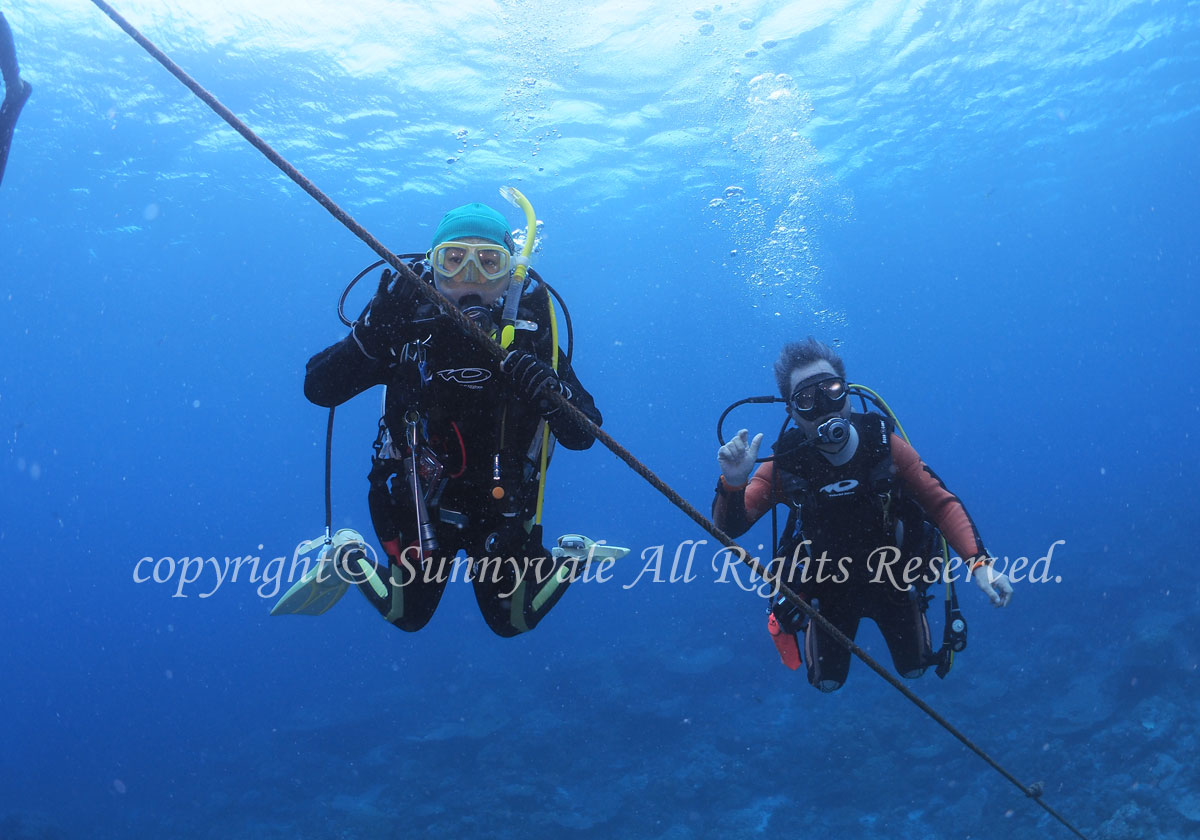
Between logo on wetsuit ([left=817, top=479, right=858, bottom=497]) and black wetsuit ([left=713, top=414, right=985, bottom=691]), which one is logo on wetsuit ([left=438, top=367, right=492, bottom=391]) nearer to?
black wetsuit ([left=713, top=414, right=985, bottom=691])

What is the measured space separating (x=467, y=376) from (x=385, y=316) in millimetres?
526

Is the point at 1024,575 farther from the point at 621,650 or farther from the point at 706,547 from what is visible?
the point at 706,547

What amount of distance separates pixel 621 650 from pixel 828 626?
14877mm

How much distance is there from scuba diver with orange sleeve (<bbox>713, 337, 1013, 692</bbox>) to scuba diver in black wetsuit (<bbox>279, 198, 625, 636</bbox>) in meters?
1.41

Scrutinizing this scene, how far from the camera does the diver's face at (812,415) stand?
479 cm

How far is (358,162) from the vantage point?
838 inches

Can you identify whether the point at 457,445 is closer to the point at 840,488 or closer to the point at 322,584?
the point at 322,584

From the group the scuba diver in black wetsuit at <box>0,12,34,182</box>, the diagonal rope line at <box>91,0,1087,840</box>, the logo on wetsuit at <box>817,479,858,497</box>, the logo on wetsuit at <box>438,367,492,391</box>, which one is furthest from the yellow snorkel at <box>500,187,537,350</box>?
the logo on wetsuit at <box>817,479,858,497</box>

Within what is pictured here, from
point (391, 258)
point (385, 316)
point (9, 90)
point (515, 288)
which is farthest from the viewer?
point (515, 288)

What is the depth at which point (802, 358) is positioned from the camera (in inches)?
199

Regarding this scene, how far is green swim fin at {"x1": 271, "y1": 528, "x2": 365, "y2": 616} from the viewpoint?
4297 millimetres

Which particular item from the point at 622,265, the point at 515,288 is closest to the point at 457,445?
the point at 515,288

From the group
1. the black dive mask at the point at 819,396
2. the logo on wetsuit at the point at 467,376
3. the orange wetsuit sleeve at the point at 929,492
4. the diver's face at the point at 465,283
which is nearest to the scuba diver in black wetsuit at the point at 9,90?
the diver's face at the point at 465,283

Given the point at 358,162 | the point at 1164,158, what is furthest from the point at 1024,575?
the point at 1164,158
